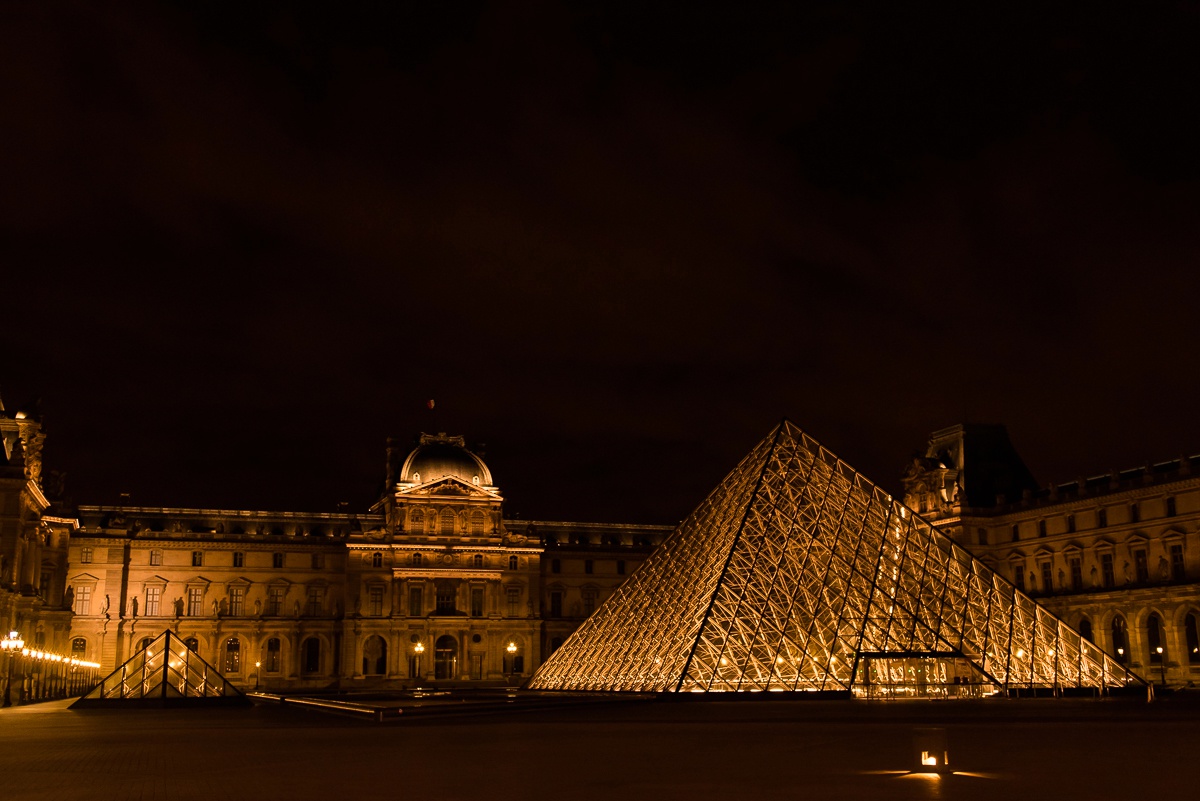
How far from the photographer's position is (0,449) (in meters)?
43.4

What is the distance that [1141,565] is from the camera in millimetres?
54844

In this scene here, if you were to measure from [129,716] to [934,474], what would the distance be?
49.3 m

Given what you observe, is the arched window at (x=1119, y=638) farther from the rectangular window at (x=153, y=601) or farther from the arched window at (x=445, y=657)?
the rectangular window at (x=153, y=601)

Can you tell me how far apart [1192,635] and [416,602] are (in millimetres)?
40977

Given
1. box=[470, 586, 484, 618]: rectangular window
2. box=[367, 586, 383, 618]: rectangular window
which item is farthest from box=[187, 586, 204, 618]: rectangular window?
box=[470, 586, 484, 618]: rectangular window

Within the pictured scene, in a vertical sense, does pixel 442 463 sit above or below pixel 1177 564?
above

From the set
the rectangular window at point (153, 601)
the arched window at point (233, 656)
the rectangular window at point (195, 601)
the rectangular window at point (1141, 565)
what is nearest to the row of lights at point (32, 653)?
the rectangular window at point (153, 601)

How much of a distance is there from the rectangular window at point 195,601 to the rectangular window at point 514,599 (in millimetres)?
17673

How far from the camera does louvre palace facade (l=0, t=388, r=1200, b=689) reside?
62469 millimetres

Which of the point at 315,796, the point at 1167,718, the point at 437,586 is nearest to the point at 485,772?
the point at 315,796

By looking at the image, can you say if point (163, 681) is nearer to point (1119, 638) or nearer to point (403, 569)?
point (403, 569)

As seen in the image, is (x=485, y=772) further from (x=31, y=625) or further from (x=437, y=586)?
Result: (x=437, y=586)

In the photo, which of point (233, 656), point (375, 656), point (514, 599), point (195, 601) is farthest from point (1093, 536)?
point (195, 601)

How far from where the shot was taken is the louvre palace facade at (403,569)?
205ft
